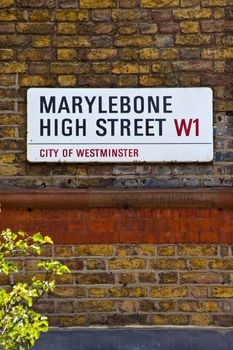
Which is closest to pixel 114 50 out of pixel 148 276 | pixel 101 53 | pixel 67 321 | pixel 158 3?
pixel 101 53

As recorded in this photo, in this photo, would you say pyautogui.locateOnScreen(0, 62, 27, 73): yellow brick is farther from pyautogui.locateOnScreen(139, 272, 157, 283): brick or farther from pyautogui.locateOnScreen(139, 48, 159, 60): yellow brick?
pyautogui.locateOnScreen(139, 272, 157, 283): brick

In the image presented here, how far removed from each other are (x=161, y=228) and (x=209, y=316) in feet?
2.98

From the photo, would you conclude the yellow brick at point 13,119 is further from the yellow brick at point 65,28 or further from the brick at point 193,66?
the brick at point 193,66

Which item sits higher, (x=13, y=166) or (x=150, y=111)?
(x=150, y=111)

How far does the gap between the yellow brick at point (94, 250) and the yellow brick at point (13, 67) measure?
1724mm

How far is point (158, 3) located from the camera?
18.4 feet

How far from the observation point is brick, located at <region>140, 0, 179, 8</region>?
5.62 m

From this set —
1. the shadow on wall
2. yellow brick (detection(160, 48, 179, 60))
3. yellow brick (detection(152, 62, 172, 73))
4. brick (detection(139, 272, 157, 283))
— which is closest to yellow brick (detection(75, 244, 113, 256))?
brick (detection(139, 272, 157, 283))

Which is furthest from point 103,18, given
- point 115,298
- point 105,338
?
point 105,338

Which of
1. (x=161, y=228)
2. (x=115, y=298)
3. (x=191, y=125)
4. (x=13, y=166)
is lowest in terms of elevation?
(x=115, y=298)

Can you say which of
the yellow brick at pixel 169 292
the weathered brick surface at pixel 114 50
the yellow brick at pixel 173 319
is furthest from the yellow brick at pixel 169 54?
the yellow brick at pixel 173 319

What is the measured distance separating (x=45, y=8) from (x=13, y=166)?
151 cm

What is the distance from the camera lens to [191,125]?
18.2 feet

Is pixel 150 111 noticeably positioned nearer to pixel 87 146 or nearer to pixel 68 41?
pixel 87 146
